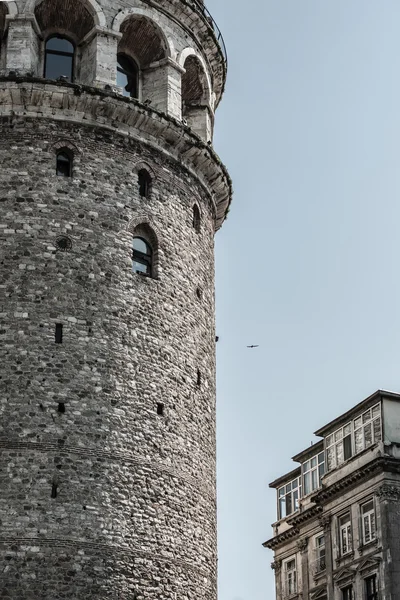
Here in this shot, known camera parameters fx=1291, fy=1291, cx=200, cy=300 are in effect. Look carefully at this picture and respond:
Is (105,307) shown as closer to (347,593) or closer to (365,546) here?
(365,546)

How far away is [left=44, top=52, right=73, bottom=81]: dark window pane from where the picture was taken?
3012 cm

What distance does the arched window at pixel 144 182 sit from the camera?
95.1ft

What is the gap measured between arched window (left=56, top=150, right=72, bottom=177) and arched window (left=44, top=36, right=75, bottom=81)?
2526 millimetres

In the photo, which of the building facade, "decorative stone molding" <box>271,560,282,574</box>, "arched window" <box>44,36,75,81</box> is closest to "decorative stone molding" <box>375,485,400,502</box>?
the building facade

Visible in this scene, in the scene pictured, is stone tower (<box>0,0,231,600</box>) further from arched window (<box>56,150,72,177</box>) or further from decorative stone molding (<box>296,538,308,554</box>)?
decorative stone molding (<box>296,538,308,554</box>)

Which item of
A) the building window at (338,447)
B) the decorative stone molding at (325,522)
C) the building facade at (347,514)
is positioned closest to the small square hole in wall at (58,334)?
the building facade at (347,514)

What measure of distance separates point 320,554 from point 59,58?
2357 cm

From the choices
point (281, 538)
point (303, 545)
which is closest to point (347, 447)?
point (303, 545)

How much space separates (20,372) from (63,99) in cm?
665

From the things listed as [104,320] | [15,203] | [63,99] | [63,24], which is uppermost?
[63,24]

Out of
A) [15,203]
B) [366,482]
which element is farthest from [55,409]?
[366,482]

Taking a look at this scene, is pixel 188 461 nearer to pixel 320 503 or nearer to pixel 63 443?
pixel 63 443

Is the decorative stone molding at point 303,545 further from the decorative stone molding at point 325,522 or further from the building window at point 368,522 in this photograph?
the building window at point 368,522

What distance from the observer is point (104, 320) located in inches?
1054
